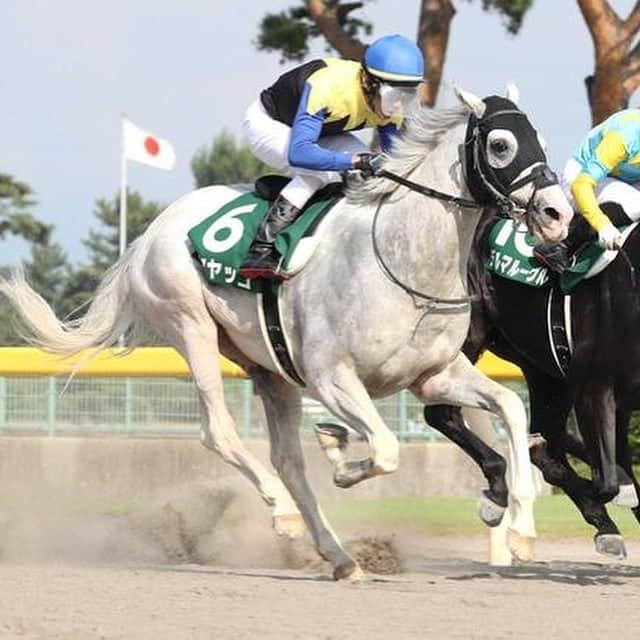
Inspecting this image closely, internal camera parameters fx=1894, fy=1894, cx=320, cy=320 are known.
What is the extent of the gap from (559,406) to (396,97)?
2236mm

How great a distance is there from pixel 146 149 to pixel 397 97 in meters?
23.7

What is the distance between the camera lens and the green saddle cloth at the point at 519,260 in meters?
8.77

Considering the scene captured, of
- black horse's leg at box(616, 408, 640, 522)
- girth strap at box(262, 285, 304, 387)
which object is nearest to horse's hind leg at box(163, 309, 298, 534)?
girth strap at box(262, 285, 304, 387)

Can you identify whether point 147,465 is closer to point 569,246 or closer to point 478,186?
point 569,246

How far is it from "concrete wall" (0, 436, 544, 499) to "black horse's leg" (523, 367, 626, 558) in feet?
16.2

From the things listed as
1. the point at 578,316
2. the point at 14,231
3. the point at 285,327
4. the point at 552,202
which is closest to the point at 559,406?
the point at 578,316

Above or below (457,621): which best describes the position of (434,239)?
above

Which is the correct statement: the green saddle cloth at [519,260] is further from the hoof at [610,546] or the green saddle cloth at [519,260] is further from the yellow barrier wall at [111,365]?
the yellow barrier wall at [111,365]

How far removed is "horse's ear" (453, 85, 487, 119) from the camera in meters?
7.66

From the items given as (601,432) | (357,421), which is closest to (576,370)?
(601,432)

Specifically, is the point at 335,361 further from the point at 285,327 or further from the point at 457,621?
the point at 457,621

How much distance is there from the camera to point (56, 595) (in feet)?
23.7

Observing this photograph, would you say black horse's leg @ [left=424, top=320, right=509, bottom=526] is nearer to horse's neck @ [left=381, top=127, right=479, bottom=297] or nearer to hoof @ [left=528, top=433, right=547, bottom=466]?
hoof @ [left=528, top=433, right=547, bottom=466]

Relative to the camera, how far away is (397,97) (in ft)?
26.7
